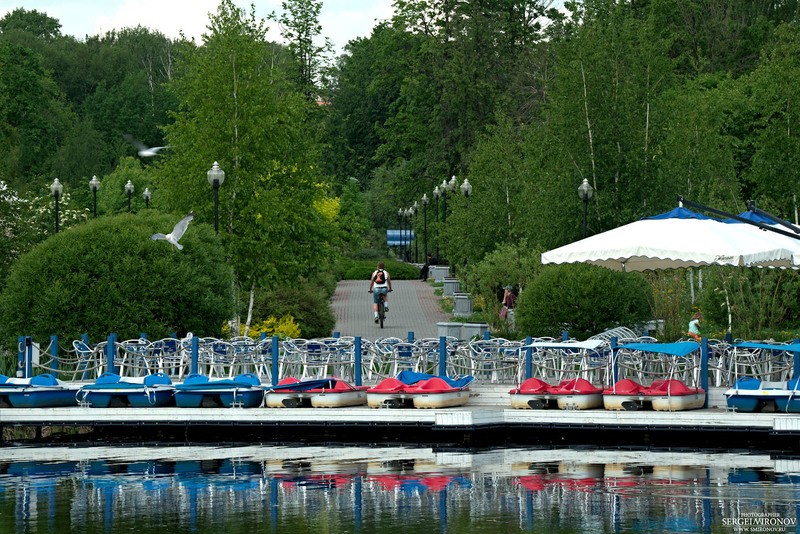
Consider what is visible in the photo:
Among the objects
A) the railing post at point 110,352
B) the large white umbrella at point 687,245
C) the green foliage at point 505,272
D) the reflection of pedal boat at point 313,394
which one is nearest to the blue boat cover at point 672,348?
the large white umbrella at point 687,245

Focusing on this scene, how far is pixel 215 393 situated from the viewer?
83.3 ft

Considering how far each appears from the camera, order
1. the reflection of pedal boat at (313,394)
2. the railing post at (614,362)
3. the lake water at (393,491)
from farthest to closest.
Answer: the reflection of pedal boat at (313,394)
the railing post at (614,362)
the lake water at (393,491)

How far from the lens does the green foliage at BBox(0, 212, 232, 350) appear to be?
29688 millimetres

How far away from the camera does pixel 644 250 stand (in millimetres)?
24469

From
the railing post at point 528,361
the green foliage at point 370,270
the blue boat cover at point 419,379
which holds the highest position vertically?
the green foliage at point 370,270

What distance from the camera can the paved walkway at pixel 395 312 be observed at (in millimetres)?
43312

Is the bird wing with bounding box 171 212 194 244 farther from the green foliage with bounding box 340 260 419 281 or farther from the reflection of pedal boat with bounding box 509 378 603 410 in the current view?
the green foliage with bounding box 340 260 419 281

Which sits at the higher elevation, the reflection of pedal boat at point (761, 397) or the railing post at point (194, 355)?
the railing post at point (194, 355)

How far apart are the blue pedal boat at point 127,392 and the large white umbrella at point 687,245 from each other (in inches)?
301

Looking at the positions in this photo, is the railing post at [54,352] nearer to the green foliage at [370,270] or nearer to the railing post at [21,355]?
the railing post at [21,355]

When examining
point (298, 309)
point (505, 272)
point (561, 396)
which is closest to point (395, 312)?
point (298, 309)

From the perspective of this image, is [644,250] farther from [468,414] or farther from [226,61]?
[226,61]

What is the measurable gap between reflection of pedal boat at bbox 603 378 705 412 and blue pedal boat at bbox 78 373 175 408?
830cm

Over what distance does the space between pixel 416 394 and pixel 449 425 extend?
1.32m
